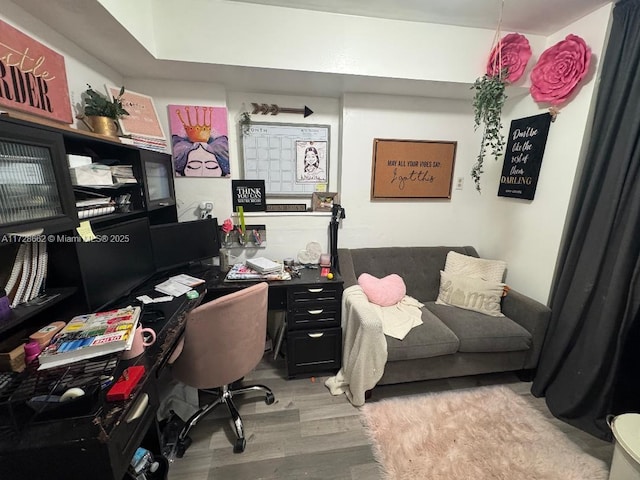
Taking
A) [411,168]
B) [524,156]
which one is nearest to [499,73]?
[524,156]

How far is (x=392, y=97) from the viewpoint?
2264mm

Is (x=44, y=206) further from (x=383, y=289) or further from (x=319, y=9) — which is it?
(x=383, y=289)

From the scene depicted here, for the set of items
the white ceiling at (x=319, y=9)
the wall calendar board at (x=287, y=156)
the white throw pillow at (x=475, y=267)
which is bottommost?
the white throw pillow at (x=475, y=267)

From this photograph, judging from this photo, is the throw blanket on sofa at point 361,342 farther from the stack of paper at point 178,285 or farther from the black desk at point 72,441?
the black desk at point 72,441

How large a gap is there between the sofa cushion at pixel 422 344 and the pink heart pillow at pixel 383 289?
1.04 feet

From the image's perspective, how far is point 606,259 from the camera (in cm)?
159

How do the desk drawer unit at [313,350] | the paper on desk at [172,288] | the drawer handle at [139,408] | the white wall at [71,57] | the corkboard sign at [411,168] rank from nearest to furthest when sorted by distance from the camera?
1. the drawer handle at [139,408]
2. the white wall at [71,57]
3. the paper on desk at [172,288]
4. the desk drawer unit at [313,350]
5. the corkboard sign at [411,168]

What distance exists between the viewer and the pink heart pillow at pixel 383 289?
6.93 ft

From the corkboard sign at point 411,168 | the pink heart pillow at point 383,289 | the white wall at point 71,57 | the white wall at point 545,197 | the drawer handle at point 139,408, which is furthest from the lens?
the corkboard sign at point 411,168

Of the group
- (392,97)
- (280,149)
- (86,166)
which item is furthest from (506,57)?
(86,166)

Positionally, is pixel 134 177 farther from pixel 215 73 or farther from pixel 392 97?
pixel 392 97

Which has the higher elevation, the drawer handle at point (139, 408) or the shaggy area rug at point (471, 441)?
the drawer handle at point (139, 408)

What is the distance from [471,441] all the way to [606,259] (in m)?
1.34

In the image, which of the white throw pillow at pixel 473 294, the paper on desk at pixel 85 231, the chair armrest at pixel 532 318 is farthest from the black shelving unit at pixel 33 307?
the chair armrest at pixel 532 318
